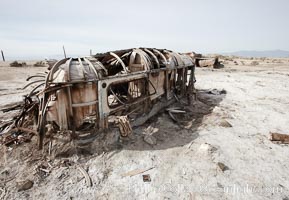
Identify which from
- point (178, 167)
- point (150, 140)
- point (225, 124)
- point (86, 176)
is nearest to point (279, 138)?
point (225, 124)

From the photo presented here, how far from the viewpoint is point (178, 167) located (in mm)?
5355

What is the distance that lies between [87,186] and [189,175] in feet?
8.76

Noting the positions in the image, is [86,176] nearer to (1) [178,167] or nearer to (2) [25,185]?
(2) [25,185]

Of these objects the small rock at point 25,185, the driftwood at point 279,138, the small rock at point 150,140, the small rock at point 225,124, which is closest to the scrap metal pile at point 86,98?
the small rock at point 150,140

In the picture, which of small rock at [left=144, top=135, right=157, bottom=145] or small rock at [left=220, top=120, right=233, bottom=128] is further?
small rock at [left=220, top=120, right=233, bottom=128]

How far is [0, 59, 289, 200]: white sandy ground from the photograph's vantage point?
14.6ft

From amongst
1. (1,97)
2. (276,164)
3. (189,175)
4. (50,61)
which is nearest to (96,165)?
(189,175)

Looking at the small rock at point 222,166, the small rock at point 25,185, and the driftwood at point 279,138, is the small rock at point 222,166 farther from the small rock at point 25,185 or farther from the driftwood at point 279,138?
the small rock at point 25,185

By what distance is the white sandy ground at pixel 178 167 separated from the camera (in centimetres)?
445

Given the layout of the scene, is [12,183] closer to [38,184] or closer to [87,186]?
[38,184]

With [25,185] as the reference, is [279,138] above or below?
above

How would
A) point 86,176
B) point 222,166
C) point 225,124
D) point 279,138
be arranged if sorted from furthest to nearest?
point 225,124, point 279,138, point 222,166, point 86,176

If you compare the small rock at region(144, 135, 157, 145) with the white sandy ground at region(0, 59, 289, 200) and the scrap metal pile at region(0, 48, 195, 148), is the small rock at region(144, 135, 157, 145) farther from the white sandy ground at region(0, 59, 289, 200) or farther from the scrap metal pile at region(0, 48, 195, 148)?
the scrap metal pile at region(0, 48, 195, 148)

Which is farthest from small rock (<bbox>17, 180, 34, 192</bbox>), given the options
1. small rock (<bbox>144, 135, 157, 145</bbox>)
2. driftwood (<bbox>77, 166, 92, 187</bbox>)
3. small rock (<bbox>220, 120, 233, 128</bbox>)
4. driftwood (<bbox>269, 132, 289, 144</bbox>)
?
driftwood (<bbox>269, 132, 289, 144</bbox>)
